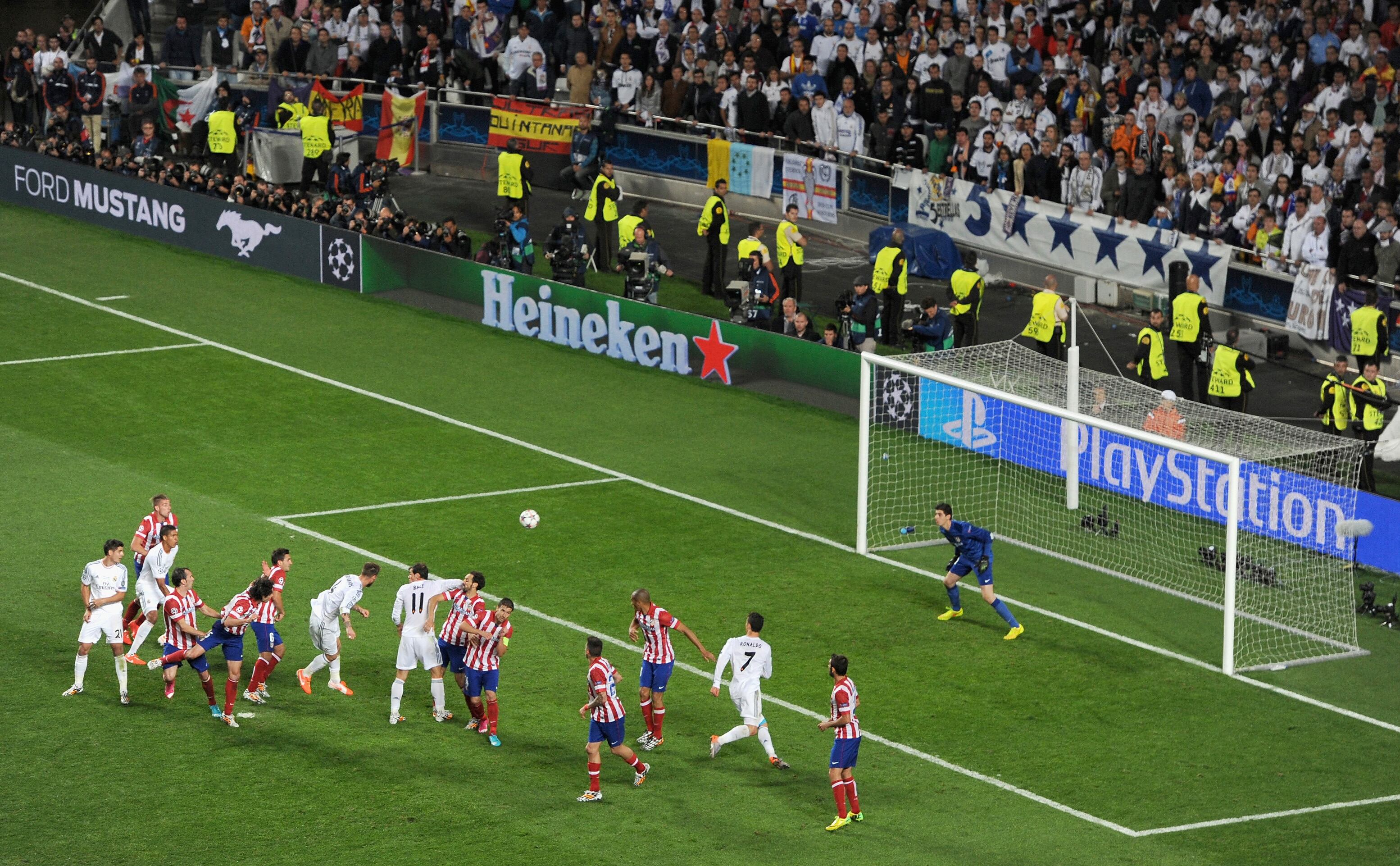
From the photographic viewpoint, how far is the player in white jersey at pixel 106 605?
64.5 ft

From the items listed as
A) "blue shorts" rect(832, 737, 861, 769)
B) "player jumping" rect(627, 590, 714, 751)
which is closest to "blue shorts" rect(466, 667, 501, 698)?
"player jumping" rect(627, 590, 714, 751)

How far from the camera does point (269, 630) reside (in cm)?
1953

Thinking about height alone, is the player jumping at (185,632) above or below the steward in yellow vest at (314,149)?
below

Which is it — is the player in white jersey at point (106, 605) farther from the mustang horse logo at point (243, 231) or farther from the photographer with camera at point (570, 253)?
the mustang horse logo at point (243, 231)

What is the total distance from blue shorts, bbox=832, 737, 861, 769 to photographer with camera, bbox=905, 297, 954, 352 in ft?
46.9

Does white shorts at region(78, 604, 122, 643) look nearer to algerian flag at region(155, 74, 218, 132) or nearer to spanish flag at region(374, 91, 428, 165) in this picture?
spanish flag at region(374, 91, 428, 165)

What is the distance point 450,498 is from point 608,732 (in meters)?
9.21

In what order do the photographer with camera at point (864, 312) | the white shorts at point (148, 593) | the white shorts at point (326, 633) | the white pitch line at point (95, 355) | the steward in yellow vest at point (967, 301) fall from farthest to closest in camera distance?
the white pitch line at point (95, 355) → the photographer with camera at point (864, 312) → the steward in yellow vest at point (967, 301) → the white shorts at point (148, 593) → the white shorts at point (326, 633)

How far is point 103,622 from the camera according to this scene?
64.6 feet

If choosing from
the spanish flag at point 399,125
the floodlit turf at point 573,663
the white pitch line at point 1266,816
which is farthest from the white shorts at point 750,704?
the spanish flag at point 399,125

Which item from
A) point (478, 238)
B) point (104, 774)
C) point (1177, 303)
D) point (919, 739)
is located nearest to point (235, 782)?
point (104, 774)

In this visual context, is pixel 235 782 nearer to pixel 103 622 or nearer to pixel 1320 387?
pixel 103 622

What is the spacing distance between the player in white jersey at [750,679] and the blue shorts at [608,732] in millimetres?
1076

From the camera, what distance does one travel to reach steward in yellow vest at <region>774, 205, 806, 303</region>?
33.8 metres
